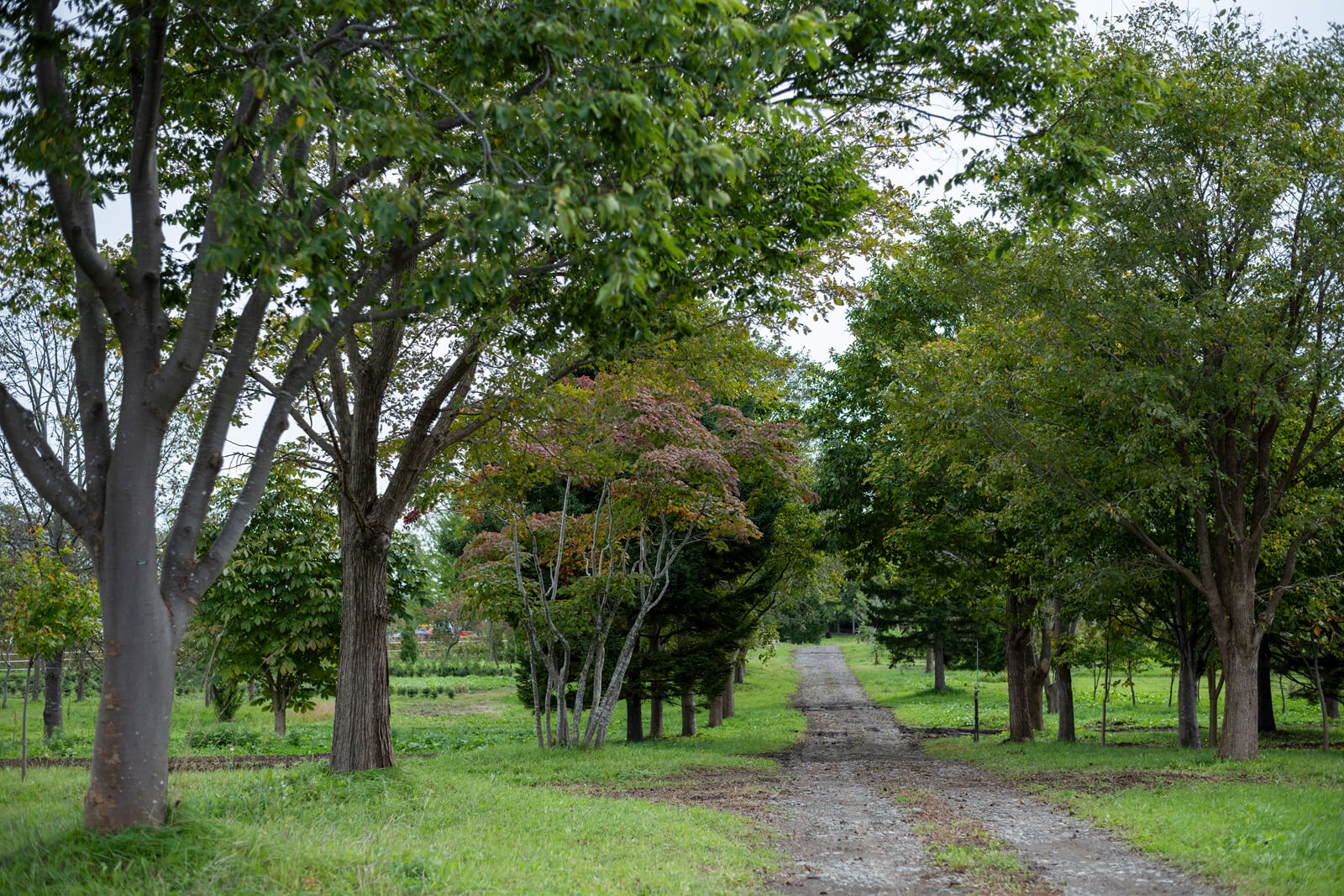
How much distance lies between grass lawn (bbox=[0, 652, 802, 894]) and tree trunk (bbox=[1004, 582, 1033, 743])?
9.06 m

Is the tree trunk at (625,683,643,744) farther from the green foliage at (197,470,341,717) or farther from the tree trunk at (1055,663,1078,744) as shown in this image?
the tree trunk at (1055,663,1078,744)

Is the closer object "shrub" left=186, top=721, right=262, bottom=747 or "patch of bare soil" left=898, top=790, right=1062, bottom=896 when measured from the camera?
"patch of bare soil" left=898, top=790, right=1062, bottom=896

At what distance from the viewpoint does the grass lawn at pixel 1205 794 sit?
22.3 feet

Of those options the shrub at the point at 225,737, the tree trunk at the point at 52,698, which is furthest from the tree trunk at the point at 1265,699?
the tree trunk at the point at 52,698

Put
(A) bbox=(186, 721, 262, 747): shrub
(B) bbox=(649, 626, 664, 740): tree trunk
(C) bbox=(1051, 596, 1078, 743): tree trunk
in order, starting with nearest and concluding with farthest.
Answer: (C) bbox=(1051, 596, 1078, 743): tree trunk < (A) bbox=(186, 721, 262, 747): shrub < (B) bbox=(649, 626, 664, 740): tree trunk

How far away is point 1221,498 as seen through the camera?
13.3m

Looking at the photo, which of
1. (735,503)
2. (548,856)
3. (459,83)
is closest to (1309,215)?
(735,503)

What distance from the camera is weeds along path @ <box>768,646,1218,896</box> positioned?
22.2ft

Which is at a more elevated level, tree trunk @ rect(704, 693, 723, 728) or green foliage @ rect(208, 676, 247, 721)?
green foliage @ rect(208, 676, 247, 721)

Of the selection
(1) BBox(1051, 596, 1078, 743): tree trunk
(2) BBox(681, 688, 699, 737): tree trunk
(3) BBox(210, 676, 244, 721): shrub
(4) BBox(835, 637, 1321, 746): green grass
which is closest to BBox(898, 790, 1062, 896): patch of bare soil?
(1) BBox(1051, 596, 1078, 743): tree trunk

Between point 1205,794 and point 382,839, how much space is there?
8360 mm

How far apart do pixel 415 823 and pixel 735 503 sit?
8.87 meters

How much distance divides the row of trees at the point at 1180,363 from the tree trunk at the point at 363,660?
7.54 meters

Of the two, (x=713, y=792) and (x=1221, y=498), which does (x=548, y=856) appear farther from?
(x=1221, y=498)
